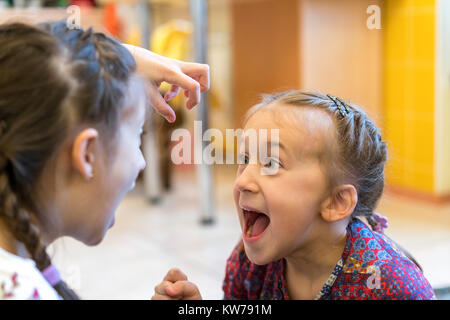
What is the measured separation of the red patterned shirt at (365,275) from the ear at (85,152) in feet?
1.19

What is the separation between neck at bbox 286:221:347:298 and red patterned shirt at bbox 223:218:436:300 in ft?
0.06

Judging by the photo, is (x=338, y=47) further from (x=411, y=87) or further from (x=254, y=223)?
(x=254, y=223)

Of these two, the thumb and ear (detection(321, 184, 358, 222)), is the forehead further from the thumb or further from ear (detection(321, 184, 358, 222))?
the thumb

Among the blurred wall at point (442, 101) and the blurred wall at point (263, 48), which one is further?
the blurred wall at point (263, 48)

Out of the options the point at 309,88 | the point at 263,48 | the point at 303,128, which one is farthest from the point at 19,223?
the point at 263,48

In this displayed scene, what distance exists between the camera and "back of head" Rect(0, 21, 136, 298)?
21.0 inches

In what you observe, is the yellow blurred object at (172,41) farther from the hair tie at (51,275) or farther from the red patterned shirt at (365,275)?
the hair tie at (51,275)

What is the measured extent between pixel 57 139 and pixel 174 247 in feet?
3.96

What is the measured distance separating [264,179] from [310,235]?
0.34ft

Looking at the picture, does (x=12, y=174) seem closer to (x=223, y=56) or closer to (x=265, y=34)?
(x=265, y=34)

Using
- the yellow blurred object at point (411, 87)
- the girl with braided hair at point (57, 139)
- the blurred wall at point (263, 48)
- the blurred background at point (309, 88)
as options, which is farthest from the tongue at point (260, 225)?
the yellow blurred object at point (411, 87)

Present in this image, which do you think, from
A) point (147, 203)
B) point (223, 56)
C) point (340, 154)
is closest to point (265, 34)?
point (223, 56)

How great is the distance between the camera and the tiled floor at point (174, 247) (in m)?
1.38

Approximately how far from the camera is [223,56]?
2893mm
